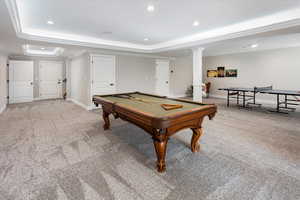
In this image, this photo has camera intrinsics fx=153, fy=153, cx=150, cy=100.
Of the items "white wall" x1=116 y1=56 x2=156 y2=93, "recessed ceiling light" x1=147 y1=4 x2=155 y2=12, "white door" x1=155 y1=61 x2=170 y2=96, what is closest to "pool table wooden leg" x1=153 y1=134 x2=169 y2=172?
"recessed ceiling light" x1=147 y1=4 x2=155 y2=12

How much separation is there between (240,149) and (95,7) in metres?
3.57

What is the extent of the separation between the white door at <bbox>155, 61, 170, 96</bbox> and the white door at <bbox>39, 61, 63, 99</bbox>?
5.14m

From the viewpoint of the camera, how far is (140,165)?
206 cm

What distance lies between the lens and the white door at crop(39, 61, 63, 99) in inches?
303

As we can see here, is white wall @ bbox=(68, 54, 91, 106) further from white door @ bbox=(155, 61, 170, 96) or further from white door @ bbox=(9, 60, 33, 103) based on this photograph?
white door @ bbox=(155, 61, 170, 96)

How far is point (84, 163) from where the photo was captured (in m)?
2.11

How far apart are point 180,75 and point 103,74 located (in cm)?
454

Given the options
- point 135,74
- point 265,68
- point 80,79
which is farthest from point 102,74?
point 265,68

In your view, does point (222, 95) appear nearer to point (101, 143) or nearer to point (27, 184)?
point (101, 143)

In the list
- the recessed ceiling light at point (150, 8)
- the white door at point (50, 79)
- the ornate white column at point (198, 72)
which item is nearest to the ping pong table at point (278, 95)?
the ornate white column at point (198, 72)

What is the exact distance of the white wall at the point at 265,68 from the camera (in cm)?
604

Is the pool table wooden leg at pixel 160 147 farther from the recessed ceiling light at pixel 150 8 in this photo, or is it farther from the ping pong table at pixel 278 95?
the ping pong table at pixel 278 95

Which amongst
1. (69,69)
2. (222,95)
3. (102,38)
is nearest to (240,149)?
(102,38)

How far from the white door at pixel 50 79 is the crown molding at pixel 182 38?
14.2 ft
